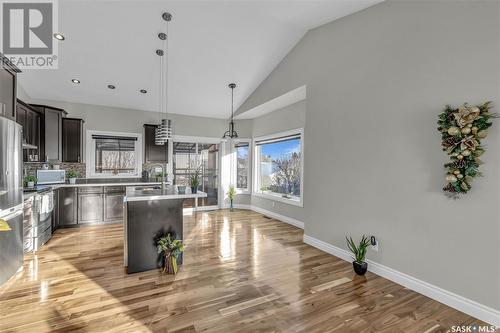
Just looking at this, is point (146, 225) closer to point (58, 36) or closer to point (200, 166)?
point (58, 36)

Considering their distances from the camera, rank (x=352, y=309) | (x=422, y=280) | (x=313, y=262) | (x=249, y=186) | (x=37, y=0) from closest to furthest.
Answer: (x=352, y=309) → (x=422, y=280) → (x=37, y=0) → (x=313, y=262) → (x=249, y=186)

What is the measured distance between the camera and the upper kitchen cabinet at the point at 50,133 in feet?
15.4

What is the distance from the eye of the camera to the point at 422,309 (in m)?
2.31

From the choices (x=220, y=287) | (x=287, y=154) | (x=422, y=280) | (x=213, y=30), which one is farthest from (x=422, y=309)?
(x=213, y=30)

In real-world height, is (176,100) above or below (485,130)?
above

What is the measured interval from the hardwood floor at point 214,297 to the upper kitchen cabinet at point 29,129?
202cm

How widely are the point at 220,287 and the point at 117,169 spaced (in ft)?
15.8

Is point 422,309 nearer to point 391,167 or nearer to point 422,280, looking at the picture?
point 422,280

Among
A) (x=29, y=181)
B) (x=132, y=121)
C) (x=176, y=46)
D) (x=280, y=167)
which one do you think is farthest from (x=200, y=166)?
(x=29, y=181)

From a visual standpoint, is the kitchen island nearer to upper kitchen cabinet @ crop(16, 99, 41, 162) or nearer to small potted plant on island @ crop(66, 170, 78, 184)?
upper kitchen cabinet @ crop(16, 99, 41, 162)

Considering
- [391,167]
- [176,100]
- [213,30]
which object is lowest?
[391,167]

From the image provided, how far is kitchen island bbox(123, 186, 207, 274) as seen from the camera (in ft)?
9.72

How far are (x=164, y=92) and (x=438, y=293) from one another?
6023mm

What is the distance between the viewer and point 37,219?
3707 millimetres
